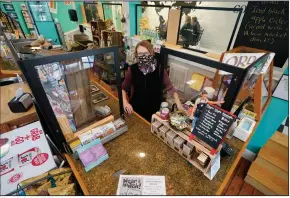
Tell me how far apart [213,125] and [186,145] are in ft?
0.83

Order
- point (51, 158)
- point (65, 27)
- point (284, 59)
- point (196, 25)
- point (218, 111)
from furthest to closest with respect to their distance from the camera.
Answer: point (65, 27) < point (196, 25) < point (284, 59) < point (51, 158) < point (218, 111)

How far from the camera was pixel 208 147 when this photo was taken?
95 centimetres

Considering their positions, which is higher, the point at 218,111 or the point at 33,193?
the point at 218,111

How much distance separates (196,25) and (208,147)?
6.39ft

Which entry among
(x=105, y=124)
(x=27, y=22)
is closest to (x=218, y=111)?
(x=105, y=124)

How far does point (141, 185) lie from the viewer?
3.06 feet

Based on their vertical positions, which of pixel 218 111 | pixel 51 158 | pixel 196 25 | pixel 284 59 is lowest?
pixel 51 158

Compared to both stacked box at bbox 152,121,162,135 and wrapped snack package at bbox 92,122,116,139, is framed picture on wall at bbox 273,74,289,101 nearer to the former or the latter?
stacked box at bbox 152,121,162,135

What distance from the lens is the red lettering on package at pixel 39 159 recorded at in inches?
40.8

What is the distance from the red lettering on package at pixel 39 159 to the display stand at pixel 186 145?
819 millimetres

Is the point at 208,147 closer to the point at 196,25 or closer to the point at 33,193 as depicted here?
the point at 33,193

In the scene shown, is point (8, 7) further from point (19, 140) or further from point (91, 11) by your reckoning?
point (19, 140)

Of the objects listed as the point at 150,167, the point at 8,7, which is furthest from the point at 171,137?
the point at 8,7

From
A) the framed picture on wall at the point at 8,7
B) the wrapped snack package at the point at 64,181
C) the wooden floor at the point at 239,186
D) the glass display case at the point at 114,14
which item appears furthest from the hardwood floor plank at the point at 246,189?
the framed picture on wall at the point at 8,7
